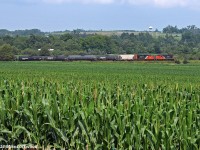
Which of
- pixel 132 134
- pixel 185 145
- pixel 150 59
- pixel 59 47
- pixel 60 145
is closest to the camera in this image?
pixel 185 145

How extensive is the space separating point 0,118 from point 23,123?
1.97ft

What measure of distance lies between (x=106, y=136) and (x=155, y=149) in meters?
1.30

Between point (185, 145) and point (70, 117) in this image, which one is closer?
point (185, 145)

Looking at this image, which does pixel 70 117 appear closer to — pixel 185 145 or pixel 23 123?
pixel 23 123

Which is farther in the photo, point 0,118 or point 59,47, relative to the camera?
point 59,47

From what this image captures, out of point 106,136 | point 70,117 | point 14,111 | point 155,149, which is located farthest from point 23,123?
point 155,149

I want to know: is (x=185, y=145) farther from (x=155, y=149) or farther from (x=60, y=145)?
(x=60, y=145)

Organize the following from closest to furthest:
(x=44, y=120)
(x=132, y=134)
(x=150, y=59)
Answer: (x=132, y=134) < (x=44, y=120) < (x=150, y=59)

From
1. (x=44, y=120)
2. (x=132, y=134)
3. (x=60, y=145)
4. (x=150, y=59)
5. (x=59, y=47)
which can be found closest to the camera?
(x=132, y=134)

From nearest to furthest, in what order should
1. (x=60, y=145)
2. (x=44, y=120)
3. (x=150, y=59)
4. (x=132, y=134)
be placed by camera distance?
(x=132, y=134)
(x=60, y=145)
(x=44, y=120)
(x=150, y=59)

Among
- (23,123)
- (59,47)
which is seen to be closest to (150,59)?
(59,47)

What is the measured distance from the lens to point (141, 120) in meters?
11.8

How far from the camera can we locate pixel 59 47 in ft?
646

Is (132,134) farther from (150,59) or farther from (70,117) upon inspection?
(150,59)
